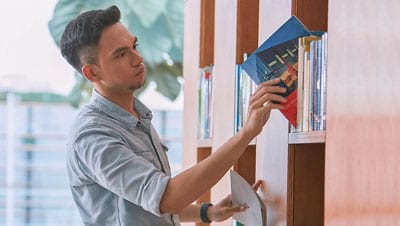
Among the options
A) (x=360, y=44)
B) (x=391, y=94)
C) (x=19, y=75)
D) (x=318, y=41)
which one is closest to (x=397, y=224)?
(x=391, y=94)

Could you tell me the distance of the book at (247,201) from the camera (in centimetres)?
209

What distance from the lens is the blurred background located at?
435 cm

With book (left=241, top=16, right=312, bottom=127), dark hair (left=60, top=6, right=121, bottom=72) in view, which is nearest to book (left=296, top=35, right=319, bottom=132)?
book (left=241, top=16, right=312, bottom=127)

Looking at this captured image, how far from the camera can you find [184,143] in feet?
10.6

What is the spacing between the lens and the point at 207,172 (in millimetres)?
1810

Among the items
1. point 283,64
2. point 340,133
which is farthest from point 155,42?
point 340,133

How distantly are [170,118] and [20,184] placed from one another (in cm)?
103

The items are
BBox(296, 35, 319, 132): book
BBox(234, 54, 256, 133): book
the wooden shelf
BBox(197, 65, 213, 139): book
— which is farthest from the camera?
BBox(197, 65, 213, 139): book

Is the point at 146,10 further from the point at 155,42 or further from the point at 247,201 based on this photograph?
the point at 247,201

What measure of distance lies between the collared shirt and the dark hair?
0.42ft

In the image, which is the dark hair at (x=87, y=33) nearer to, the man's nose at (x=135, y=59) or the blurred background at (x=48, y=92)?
the man's nose at (x=135, y=59)

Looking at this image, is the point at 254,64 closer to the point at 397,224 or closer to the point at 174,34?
the point at 397,224

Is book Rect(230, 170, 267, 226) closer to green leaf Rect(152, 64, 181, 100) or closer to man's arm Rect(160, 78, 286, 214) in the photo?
man's arm Rect(160, 78, 286, 214)

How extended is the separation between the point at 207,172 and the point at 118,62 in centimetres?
44
